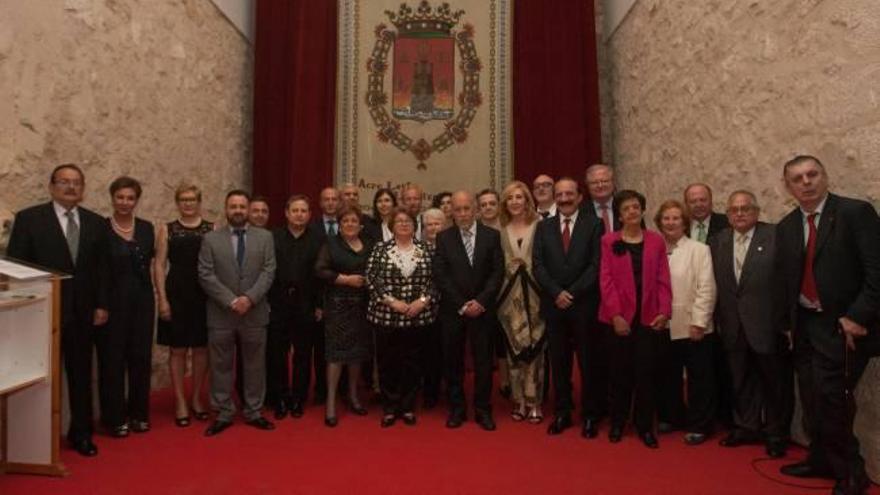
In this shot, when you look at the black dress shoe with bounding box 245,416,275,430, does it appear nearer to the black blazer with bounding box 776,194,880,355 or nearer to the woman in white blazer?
the woman in white blazer

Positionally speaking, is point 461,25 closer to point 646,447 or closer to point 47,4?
point 47,4

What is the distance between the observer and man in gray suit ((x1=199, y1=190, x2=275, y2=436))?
370 centimetres

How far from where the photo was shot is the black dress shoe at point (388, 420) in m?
3.78

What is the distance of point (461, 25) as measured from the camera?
666cm

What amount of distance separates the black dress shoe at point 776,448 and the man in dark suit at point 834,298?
0.36 metres

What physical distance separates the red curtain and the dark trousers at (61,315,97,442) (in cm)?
336

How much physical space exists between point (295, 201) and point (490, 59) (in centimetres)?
339

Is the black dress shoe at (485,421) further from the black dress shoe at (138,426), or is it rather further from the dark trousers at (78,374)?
the dark trousers at (78,374)

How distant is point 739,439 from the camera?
3.43 m

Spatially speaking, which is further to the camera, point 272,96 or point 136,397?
point 272,96

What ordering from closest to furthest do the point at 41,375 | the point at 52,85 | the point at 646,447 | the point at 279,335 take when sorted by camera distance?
the point at 41,375
the point at 646,447
the point at 52,85
the point at 279,335

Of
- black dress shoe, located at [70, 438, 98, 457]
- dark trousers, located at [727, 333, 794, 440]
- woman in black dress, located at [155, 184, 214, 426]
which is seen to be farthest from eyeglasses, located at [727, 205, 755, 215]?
black dress shoe, located at [70, 438, 98, 457]

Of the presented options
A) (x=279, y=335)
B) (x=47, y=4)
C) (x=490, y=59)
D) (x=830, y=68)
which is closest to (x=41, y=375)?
(x=279, y=335)

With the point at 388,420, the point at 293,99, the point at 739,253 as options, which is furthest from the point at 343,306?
the point at 293,99
